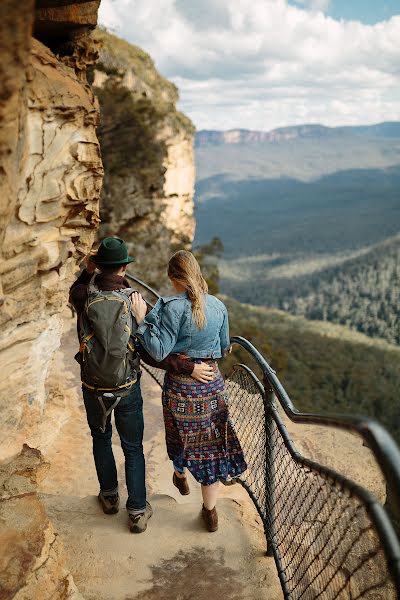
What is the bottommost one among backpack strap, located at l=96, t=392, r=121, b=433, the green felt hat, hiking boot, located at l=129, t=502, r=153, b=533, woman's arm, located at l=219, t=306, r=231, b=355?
hiking boot, located at l=129, t=502, r=153, b=533

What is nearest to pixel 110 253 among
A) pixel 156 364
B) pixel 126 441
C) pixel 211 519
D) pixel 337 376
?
pixel 156 364

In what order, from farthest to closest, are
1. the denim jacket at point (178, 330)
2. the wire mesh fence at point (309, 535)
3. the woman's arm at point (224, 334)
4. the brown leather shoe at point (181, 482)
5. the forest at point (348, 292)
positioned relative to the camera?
the forest at point (348, 292) → the brown leather shoe at point (181, 482) → the woman's arm at point (224, 334) → the denim jacket at point (178, 330) → the wire mesh fence at point (309, 535)

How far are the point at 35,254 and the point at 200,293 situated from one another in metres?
1.21

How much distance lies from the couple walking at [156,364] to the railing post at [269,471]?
0.70ft

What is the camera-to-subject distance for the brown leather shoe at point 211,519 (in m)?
3.54

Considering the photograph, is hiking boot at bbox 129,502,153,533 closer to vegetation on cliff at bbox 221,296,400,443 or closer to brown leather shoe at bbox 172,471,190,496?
brown leather shoe at bbox 172,471,190,496

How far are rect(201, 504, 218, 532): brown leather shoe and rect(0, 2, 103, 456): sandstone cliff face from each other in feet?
5.35

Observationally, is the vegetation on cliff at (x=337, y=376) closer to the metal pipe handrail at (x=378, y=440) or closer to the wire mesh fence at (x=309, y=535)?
the wire mesh fence at (x=309, y=535)

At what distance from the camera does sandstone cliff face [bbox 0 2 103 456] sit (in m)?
3.14

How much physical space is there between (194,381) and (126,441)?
2.09 feet

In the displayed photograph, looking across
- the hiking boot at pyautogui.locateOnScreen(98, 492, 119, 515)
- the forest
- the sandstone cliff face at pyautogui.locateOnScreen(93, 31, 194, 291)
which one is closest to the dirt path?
the hiking boot at pyautogui.locateOnScreen(98, 492, 119, 515)

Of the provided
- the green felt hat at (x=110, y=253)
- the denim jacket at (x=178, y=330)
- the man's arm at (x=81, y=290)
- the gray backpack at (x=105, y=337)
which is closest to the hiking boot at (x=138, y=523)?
the gray backpack at (x=105, y=337)

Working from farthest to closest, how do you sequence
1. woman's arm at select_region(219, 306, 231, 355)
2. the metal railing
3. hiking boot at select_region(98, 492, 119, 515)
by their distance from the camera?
hiking boot at select_region(98, 492, 119, 515)
woman's arm at select_region(219, 306, 231, 355)
the metal railing

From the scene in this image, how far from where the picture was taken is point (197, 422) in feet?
11.1
